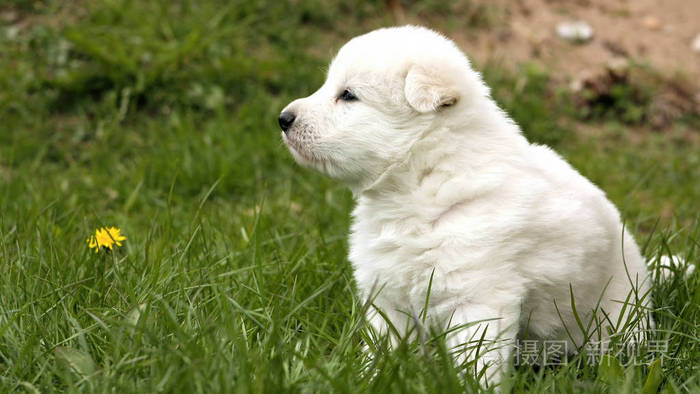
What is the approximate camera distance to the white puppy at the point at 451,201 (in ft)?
8.81

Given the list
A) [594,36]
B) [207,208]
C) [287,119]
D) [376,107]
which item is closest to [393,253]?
[376,107]

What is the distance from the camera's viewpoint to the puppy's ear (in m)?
2.79

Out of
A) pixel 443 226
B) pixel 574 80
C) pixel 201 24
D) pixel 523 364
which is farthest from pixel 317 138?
pixel 574 80

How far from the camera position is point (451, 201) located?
281 centimetres

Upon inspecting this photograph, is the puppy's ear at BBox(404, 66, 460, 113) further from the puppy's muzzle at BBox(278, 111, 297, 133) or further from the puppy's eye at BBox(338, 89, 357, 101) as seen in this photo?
the puppy's muzzle at BBox(278, 111, 297, 133)

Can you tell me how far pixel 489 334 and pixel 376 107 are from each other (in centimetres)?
95

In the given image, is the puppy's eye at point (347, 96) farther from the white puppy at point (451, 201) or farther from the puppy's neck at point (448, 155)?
the puppy's neck at point (448, 155)

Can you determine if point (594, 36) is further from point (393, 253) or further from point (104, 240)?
point (104, 240)

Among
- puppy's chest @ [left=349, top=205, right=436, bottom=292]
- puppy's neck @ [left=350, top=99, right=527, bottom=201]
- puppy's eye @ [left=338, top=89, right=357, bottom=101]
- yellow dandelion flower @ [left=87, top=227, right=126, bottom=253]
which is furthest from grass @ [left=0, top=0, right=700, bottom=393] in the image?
puppy's eye @ [left=338, top=89, right=357, bottom=101]

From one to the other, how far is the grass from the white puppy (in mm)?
216

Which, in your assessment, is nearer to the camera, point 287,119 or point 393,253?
point 393,253

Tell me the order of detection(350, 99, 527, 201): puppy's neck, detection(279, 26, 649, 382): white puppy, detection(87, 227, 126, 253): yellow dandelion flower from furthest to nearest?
detection(87, 227, 126, 253): yellow dandelion flower
detection(350, 99, 527, 201): puppy's neck
detection(279, 26, 649, 382): white puppy

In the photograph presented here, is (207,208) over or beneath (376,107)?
beneath

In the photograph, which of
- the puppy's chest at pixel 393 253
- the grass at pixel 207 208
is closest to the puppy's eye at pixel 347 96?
the puppy's chest at pixel 393 253
